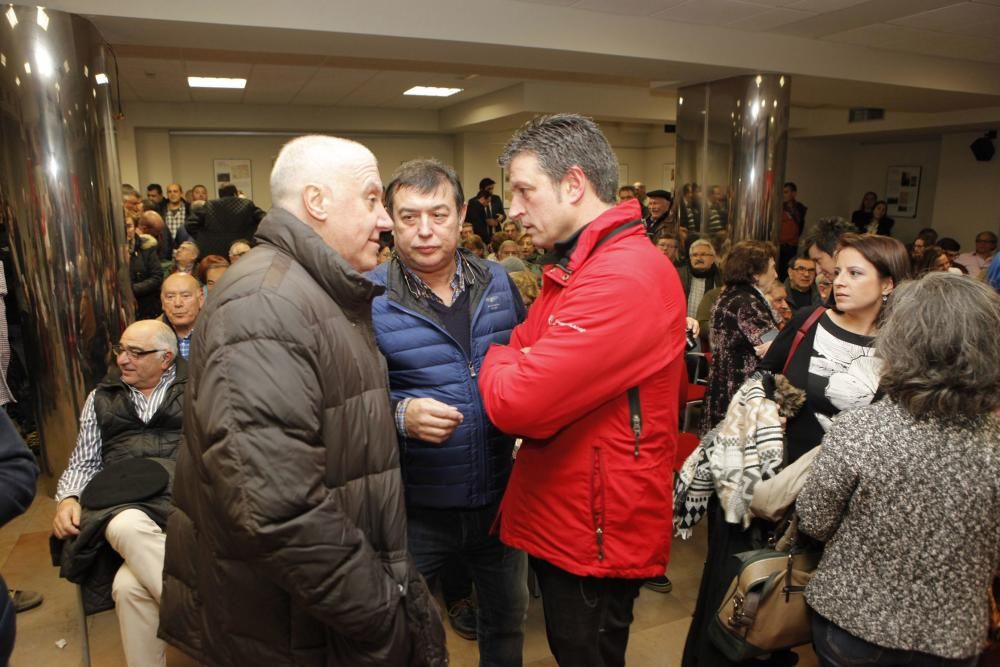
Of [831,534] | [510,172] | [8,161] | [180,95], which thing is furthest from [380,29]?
[180,95]

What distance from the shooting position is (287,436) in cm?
103

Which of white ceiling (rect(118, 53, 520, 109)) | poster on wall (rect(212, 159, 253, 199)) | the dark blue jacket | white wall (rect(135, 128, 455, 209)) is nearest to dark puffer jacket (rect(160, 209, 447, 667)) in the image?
the dark blue jacket

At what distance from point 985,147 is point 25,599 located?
12466 millimetres

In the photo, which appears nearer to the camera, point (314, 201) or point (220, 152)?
point (314, 201)

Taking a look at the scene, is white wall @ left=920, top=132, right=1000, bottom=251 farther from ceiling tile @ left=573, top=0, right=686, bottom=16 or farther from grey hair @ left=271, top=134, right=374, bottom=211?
grey hair @ left=271, top=134, right=374, bottom=211

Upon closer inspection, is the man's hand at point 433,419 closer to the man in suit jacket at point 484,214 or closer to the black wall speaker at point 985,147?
the man in suit jacket at point 484,214

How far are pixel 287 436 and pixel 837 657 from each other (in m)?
1.25

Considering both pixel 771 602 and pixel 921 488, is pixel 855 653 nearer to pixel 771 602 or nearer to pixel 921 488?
pixel 771 602

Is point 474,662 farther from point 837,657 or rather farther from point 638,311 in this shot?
point 638,311

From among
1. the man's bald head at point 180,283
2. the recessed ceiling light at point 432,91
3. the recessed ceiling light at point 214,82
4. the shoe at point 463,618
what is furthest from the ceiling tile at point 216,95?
the shoe at point 463,618

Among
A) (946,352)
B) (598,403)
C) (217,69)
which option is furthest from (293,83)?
(946,352)

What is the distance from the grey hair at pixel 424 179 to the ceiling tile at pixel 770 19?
4.40 meters

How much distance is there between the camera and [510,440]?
184cm

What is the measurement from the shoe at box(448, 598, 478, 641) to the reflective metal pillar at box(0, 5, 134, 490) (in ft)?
8.21
